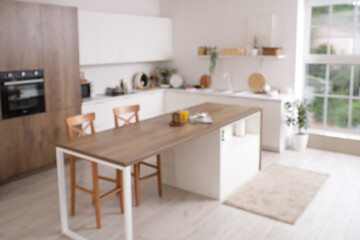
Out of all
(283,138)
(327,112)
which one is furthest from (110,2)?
(327,112)

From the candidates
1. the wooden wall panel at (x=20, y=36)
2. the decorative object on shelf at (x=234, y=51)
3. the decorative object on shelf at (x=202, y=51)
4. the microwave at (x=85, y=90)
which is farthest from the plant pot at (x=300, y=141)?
the wooden wall panel at (x=20, y=36)

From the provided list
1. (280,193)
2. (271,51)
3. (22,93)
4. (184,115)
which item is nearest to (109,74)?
(22,93)

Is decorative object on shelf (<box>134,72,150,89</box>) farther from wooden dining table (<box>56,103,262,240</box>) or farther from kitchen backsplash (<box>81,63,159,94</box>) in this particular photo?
wooden dining table (<box>56,103,262,240</box>)

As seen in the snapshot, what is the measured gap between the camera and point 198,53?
6.69m

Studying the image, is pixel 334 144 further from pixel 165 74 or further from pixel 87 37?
pixel 87 37

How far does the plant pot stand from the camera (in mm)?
5648

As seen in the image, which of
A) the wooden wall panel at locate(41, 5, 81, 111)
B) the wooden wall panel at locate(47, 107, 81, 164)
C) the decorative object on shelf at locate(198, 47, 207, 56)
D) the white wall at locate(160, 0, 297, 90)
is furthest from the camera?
the decorative object on shelf at locate(198, 47, 207, 56)

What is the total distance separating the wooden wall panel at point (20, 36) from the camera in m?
4.12

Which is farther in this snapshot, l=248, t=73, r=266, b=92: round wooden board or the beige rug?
l=248, t=73, r=266, b=92: round wooden board

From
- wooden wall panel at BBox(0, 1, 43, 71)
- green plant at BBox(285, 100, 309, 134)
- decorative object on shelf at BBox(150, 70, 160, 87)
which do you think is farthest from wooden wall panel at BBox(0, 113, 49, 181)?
green plant at BBox(285, 100, 309, 134)

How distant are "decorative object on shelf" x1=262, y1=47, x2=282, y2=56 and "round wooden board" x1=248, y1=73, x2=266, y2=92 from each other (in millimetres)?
451

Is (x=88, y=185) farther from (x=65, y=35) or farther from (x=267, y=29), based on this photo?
(x=267, y=29)

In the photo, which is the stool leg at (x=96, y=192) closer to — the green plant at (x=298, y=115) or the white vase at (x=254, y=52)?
the green plant at (x=298, y=115)

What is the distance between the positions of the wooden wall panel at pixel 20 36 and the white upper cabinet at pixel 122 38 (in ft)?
3.09
